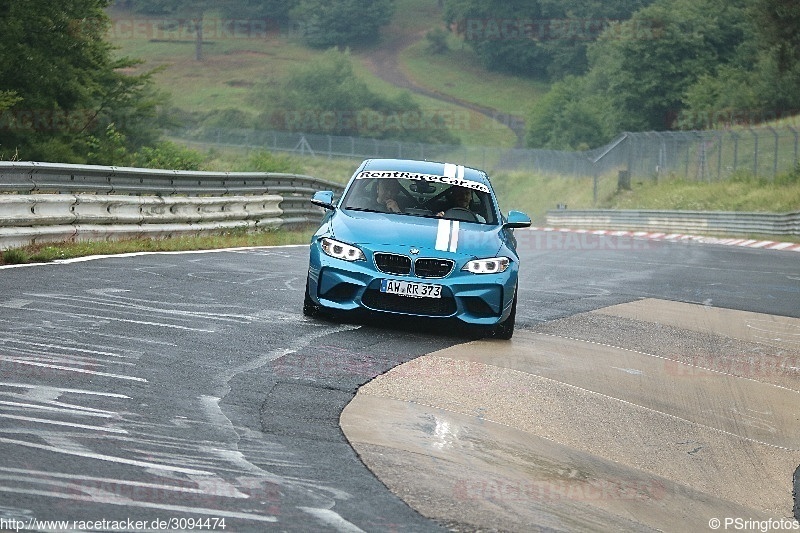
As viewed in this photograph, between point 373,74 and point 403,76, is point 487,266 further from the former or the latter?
point 403,76

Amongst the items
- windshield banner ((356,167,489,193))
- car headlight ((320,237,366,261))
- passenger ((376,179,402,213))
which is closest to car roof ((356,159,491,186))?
windshield banner ((356,167,489,193))

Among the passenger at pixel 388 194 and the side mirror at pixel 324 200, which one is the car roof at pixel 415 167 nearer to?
the passenger at pixel 388 194

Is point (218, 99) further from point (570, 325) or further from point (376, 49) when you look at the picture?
point (570, 325)

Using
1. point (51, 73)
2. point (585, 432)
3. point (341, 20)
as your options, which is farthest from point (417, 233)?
point (341, 20)

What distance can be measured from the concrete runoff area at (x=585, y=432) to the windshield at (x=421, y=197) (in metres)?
1.26

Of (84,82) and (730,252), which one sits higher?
(84,82)

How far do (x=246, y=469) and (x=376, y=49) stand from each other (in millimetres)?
159177

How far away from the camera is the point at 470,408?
849 cm

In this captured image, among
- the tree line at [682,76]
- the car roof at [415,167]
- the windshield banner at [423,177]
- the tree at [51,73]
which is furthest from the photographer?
the tree line at [682,76]

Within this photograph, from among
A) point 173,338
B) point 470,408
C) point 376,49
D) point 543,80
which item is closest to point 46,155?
point 173,338

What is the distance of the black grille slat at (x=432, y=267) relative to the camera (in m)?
11.4

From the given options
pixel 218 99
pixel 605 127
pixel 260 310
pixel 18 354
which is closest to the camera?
pixel 18 354

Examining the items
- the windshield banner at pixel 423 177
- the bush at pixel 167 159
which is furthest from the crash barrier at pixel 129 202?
the bush at pixel 167 159

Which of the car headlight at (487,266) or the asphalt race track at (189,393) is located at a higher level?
the car headlight at (487,266)
